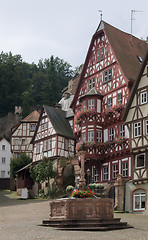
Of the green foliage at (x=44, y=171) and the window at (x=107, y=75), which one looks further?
the green foliage at (x=44, y=171)

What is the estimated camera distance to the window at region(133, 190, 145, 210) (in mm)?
34591

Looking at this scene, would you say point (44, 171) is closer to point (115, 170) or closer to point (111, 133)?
point (111, 133)

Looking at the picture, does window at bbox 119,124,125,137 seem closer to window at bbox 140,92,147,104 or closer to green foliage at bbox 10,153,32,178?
window at bbox 140,92,147,104

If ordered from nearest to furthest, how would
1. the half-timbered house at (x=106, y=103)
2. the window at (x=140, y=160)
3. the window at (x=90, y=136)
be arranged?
the window at (x=140, y=160) → the half-timbered house at (x=106, y=103) → the window at (x=90, y=136)

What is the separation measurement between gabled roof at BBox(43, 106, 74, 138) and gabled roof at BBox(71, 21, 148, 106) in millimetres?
4373

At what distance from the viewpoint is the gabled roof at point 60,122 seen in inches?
1982

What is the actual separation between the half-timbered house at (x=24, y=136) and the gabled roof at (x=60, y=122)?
1007cm

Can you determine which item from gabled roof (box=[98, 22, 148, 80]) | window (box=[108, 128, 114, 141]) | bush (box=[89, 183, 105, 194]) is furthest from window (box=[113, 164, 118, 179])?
gabled roof (box=[98, 22, 148, 80])

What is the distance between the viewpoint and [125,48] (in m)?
45.9

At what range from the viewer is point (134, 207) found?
115 feet

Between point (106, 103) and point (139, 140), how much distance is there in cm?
845

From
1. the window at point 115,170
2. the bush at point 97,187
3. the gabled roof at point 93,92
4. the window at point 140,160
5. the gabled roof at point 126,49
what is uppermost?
the gabled roof at point 126,49

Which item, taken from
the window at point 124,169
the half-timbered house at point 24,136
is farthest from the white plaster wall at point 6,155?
the window at point 124,169

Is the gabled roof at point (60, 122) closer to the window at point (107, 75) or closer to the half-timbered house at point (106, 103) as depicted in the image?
the half-timbered house at point (106, 103)
